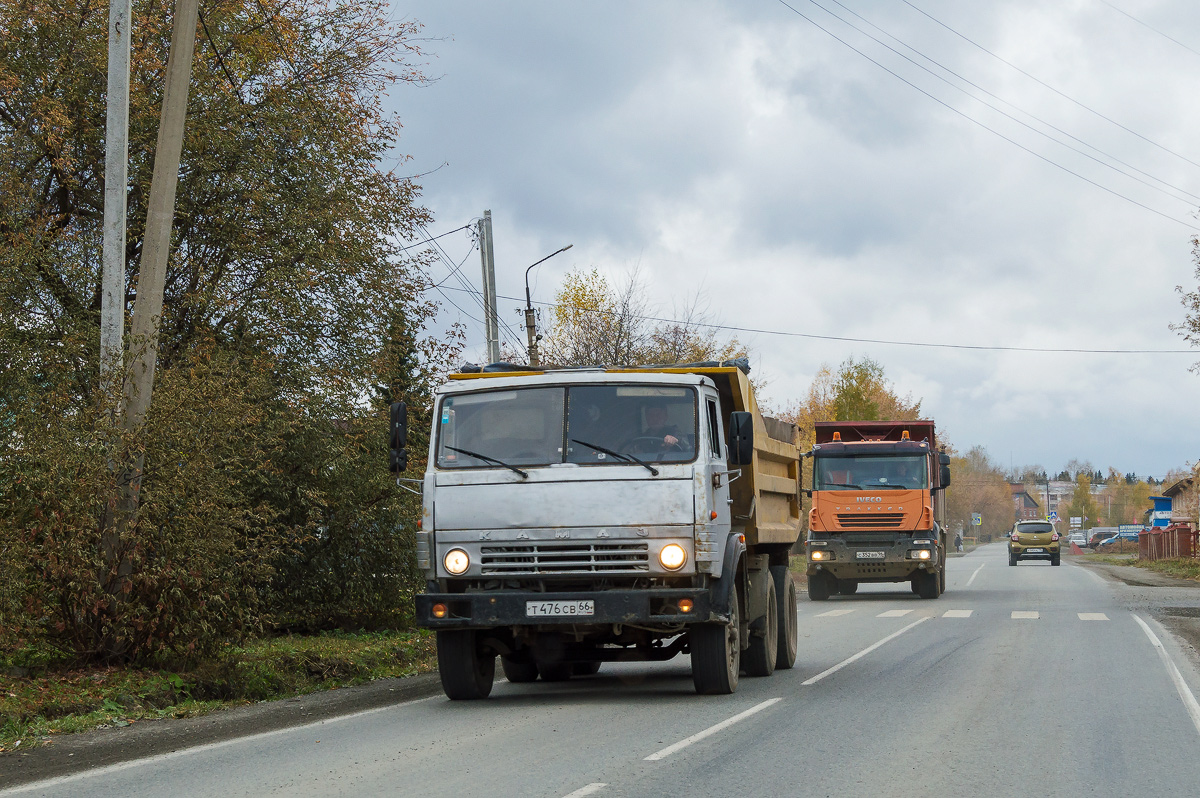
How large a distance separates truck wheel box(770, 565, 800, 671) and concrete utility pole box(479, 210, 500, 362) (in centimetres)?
1358

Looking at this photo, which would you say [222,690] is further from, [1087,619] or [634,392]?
[1087,619]

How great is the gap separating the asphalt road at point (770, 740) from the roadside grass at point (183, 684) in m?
1.59

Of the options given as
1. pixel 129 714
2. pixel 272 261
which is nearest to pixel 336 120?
pixel 272 261

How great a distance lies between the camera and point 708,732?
8820 millimetres

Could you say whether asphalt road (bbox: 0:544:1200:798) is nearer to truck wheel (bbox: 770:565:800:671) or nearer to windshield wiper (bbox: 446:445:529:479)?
truck wheel (bbox: 770:565:800:671)

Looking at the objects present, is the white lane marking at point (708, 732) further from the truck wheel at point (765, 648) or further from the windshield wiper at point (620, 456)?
the windshield wiper at point (620, 456)

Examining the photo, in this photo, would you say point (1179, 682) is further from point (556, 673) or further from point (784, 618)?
point (556, 673)

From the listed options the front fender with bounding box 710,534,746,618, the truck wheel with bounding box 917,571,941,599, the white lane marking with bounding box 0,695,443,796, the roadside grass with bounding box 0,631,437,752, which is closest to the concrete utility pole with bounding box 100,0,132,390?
the roadside grass with bounding box 0,631,437,752

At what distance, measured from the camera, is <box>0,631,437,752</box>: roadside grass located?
970 cm

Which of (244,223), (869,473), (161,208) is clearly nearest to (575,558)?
(161,208)

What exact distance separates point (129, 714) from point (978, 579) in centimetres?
3249

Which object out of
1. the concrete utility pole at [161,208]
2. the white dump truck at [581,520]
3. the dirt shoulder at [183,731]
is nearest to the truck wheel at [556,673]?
the dirt shoulder at [183,731]

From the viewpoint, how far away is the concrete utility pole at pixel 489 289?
26.5 m

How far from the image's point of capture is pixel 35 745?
343 inches
